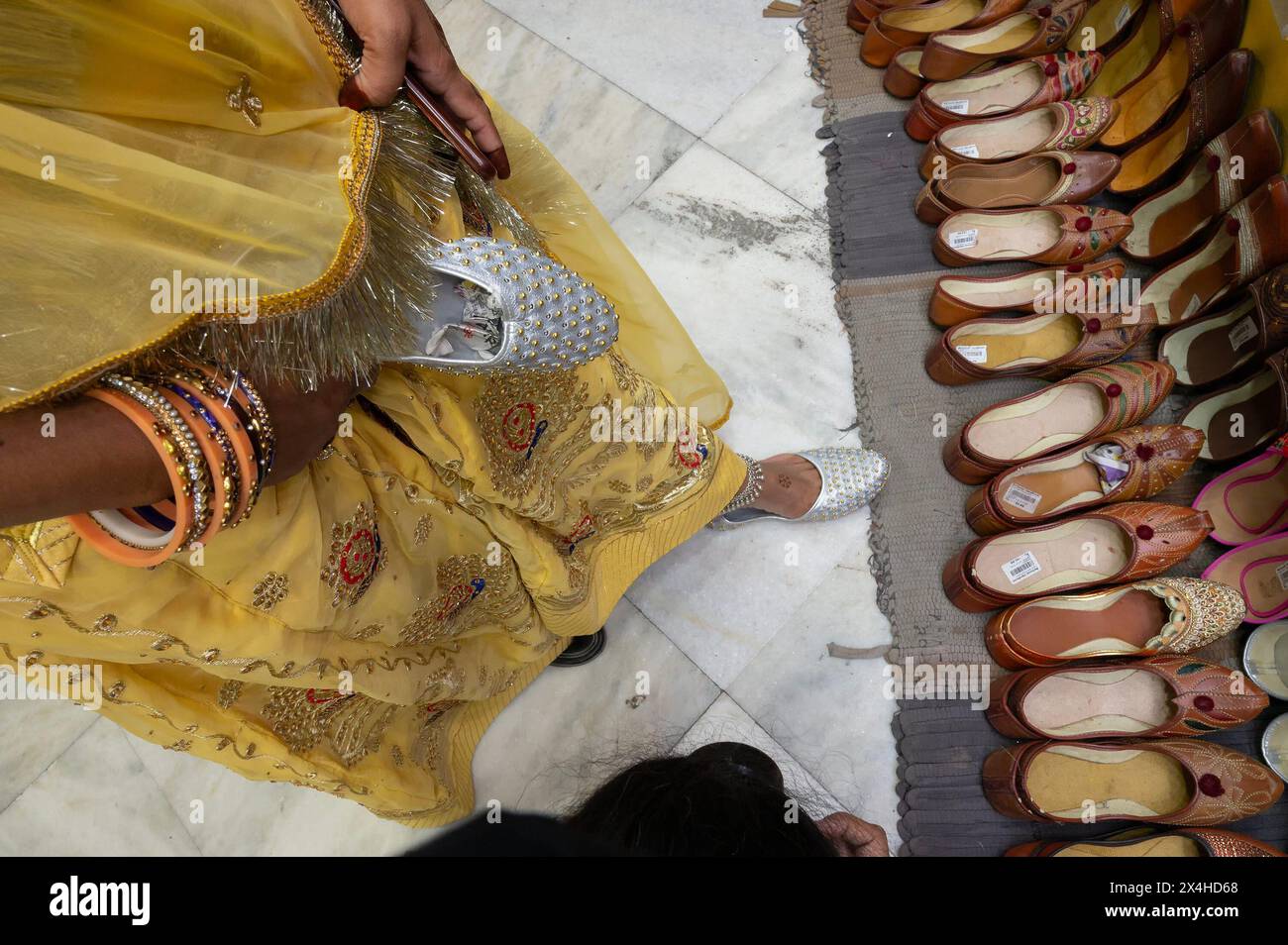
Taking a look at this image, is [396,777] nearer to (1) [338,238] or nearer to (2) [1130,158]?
(1) [338,238]

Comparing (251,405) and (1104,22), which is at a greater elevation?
(1104,22)

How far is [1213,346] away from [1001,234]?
1.33ft

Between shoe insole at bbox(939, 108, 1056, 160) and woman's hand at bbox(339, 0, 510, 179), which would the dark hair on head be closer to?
woman's hand at bbox(339, 0, 510, 179)

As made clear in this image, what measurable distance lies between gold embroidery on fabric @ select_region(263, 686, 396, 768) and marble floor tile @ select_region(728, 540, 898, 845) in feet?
2.02

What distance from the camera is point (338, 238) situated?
1.46 feet

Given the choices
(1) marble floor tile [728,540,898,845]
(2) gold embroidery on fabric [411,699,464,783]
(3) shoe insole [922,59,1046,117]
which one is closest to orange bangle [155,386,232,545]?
(2) gold embroidery on fabric [411,699,464,783]

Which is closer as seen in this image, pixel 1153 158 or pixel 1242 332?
pixel 1242 332

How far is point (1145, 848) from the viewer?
3.42 ft

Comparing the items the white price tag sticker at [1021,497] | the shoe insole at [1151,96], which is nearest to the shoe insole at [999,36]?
the shoe insole at [1151,96]

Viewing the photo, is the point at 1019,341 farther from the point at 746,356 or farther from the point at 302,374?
the point at 302,374

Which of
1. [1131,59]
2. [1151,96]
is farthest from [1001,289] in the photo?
[1131,59]

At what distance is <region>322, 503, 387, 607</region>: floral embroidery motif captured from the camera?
60cm

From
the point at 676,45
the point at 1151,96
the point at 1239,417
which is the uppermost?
the point at 676,45
